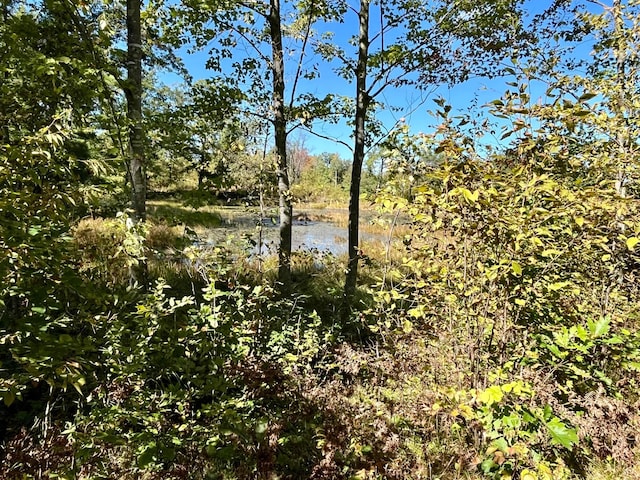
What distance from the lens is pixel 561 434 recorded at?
1.52m

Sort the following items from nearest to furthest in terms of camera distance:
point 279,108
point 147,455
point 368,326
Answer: point 147,455 < point 368,326 < point 279,108

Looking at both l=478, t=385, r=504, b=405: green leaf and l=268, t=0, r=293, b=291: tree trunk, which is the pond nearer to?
l=268, t=0, r=293, b=291: tree trunk

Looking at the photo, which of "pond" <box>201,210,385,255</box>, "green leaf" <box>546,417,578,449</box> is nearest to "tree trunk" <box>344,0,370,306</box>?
"pond" <box>201,210,385,255</box>

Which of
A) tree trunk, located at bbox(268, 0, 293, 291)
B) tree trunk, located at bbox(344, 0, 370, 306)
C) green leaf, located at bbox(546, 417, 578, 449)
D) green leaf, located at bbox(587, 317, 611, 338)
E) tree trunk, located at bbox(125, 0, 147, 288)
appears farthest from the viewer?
tree trunk, located at bbox(344, 0, 370, 306)

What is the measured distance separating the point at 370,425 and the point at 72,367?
6.60 feet

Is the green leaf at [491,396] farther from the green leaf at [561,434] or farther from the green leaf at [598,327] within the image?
the green leaf at [598,327]

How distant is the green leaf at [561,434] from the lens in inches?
58.4

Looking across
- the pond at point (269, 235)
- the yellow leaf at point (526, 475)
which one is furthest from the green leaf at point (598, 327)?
the pond at point (269, 235)

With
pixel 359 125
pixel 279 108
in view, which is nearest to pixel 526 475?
pixel 359 125

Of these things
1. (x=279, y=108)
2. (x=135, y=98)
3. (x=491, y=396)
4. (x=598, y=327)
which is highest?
(x=279, y=108)

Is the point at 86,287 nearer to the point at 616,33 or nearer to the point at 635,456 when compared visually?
the point at 635,456

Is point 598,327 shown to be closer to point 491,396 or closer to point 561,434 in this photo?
point 561,434

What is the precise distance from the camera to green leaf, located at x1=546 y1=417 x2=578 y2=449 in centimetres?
148

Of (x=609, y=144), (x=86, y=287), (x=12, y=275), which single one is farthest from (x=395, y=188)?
(x=12, y=275)
